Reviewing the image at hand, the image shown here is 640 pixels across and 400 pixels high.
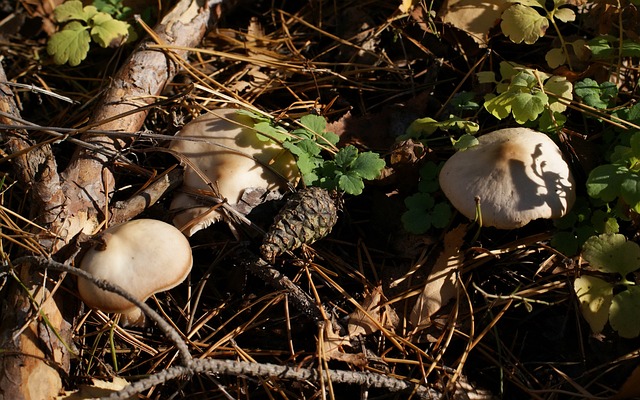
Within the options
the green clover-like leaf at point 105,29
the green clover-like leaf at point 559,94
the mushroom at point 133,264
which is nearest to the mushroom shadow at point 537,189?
the green clover-like leaf at point 559,94

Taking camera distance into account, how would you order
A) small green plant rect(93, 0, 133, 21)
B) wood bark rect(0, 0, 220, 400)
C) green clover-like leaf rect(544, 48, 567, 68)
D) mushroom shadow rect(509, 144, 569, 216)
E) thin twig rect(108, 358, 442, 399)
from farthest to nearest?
small green plant rect(93, 0, 133, 21) → green clover-like leaf rect(544, 48, 567, 68) → mushroom shadow rect(509, 144, 569, 216) → wood bark rect(0, 0, 220, 400) → thin twig rect(108, 358, 442, 399)

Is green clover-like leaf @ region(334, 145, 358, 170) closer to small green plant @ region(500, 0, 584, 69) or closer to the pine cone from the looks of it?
the pine cone

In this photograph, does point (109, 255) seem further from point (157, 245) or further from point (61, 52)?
point (61, 52)

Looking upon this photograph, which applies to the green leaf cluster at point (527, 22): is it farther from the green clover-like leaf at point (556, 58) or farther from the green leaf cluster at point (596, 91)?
the green leaf cluster at point (596, 91)

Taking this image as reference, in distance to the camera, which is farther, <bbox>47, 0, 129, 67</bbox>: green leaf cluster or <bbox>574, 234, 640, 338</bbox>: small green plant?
<bbox>47, 0, 129, 67</bbox>: green leaf cluster

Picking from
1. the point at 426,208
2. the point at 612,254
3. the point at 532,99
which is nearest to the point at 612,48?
the point at 532,99

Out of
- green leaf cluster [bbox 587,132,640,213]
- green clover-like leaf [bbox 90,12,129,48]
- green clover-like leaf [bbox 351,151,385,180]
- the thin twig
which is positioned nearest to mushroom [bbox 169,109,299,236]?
green clover-like leaf [bbox 351,151,385,180]

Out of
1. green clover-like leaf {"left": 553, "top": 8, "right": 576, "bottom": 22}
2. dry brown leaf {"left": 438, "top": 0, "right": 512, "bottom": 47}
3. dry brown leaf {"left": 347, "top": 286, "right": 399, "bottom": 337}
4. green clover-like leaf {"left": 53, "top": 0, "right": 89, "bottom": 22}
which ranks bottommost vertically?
dry brown leaf {"left": 347, "top": 286, "right": 399, "bottom": 337}

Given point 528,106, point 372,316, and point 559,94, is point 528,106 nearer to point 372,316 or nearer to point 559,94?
point 559,94

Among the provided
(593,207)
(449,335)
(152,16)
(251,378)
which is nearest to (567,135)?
(593,207)
